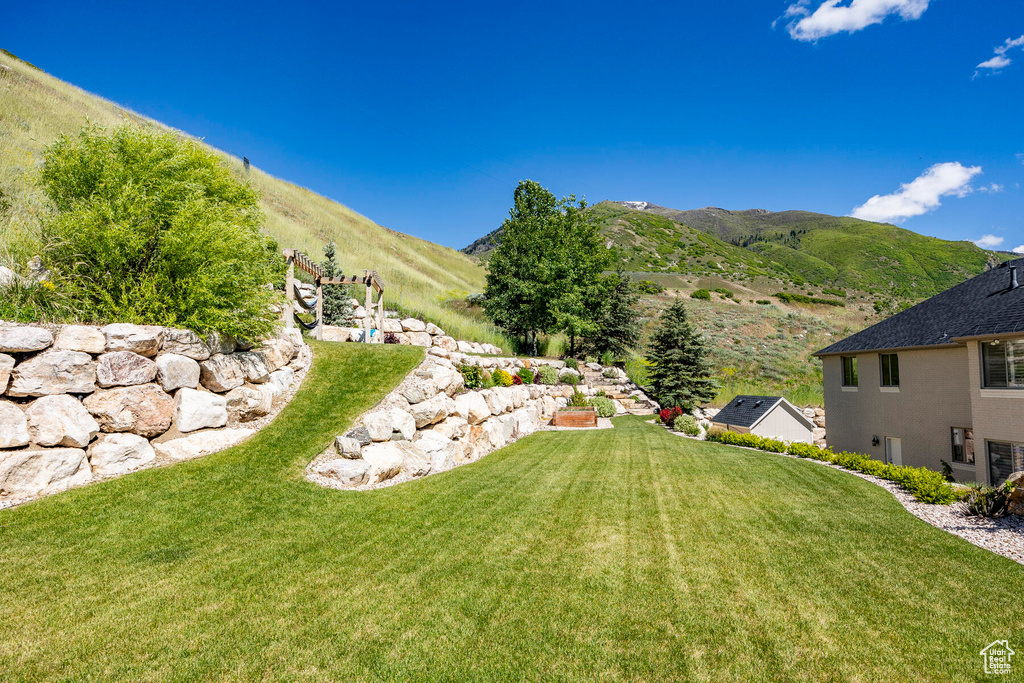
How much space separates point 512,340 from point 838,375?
1469 cm

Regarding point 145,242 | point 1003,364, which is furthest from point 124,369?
point 1003,364

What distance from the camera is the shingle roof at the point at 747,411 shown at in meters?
18.1

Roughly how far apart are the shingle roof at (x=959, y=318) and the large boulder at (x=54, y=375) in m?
19.2

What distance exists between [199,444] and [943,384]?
793 inches

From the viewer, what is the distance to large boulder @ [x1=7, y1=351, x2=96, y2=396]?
5945 mm

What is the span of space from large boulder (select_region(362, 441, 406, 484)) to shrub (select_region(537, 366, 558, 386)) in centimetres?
1081

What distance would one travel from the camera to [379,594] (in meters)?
4.36

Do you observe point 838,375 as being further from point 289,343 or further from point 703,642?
point 289,343

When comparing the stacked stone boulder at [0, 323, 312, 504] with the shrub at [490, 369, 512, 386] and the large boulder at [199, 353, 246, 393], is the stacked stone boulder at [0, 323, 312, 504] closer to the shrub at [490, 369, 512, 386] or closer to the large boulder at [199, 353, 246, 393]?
the large boulder at [199, 353, 246, 393]

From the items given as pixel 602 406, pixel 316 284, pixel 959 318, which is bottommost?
pixel 602 406

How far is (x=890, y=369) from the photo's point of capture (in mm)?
16000

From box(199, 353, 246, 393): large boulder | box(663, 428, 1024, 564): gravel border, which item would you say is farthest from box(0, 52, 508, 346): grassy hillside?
box(663, 428, 1024, 564): gravel border

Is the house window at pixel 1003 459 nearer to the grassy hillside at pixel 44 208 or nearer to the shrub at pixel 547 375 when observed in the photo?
the shrub at pixel 547 375

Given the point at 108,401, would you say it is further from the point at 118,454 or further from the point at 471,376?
the point at 471,376
